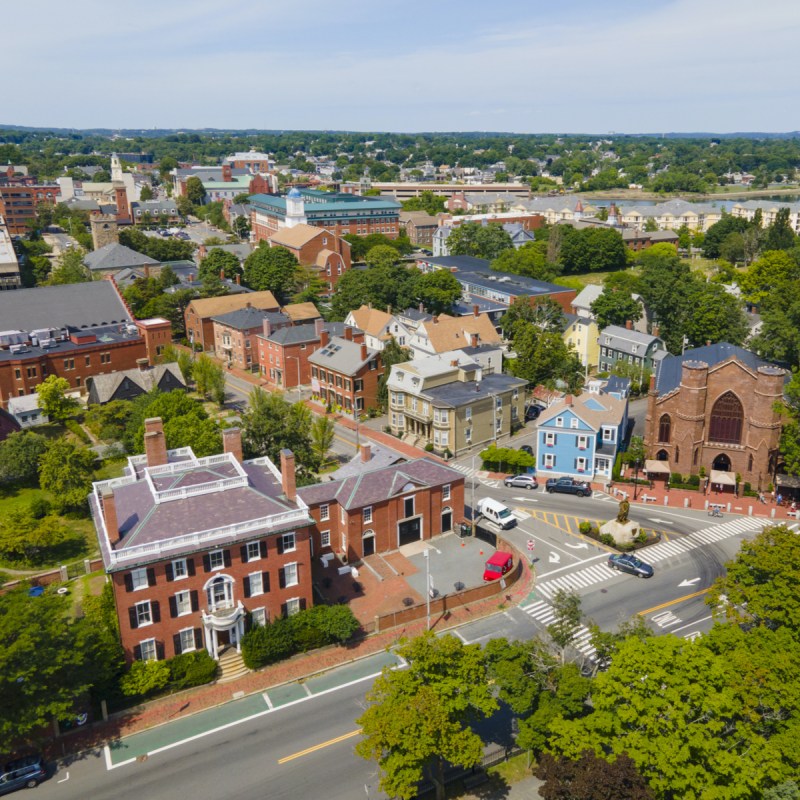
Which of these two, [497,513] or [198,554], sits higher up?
[198,554]

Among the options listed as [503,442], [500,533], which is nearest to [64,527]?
[500,533]

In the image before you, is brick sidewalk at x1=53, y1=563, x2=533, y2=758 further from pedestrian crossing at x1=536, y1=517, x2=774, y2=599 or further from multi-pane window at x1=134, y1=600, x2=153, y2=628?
pedestrian crossing at x1=536, y1=517, x2=774, y2=599

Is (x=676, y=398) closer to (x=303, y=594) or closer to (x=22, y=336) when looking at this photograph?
(x=303, y=594)

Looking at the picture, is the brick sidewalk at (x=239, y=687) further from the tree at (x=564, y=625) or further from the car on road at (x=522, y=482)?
the car on road at (x=522, y=482)

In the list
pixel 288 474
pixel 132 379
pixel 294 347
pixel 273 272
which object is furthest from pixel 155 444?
pixel 273 272

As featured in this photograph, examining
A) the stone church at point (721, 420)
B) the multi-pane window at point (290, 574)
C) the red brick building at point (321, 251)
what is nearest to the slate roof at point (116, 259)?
the red brick building at point (321, 251)

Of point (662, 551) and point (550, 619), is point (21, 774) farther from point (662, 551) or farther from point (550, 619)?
point (662, 551)

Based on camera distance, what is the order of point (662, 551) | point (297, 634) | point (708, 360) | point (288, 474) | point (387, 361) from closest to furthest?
point (297, 634), point (288, 474), point (662, 551), point (708, 360), point (387, 361)
